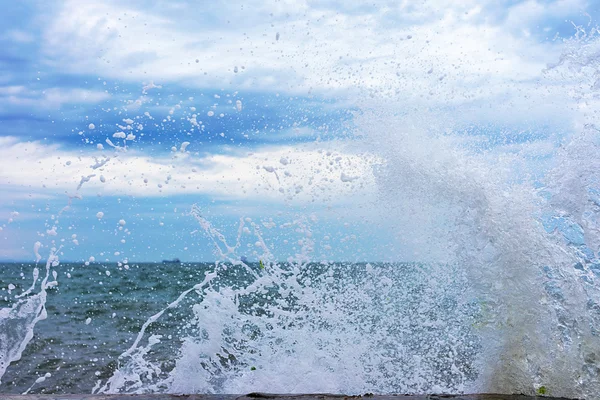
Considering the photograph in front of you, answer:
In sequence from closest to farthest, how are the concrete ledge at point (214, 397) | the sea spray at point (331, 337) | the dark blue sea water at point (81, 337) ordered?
the concrete ledge at point (214, 397) < the sea spray at point (331, 337) < the dark blue sea water at point (81, 337)

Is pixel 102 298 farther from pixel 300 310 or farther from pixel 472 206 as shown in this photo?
pixel 472 206

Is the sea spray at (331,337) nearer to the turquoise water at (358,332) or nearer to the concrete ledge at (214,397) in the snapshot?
the turquoise water at (358,332)

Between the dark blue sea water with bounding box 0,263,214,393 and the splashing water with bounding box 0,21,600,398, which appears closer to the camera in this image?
the splashing water with bounding box 0,21,600,398

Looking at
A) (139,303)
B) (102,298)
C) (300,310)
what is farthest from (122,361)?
(102,298)

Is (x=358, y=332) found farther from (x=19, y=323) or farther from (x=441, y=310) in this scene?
(x=19, y=323)

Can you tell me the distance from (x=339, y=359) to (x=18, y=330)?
9.36 feet

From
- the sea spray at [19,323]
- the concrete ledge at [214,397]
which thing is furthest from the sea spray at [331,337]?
the concrete ledge at [214,397]

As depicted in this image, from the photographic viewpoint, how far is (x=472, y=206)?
5.38 meters

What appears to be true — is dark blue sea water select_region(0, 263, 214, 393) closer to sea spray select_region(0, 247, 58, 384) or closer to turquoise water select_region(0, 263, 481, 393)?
turquoise water select_region(0, 263, 481, 393)

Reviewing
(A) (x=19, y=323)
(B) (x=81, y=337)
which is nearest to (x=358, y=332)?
(A) (x=19, y=323)

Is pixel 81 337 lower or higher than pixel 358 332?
lower

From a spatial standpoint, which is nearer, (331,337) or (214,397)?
(214,397)

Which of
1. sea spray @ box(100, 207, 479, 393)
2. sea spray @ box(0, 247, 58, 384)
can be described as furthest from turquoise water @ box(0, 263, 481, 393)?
sea spray @ box(0, 247, 58, 384)

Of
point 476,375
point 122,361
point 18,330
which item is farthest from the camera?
point 122,361
